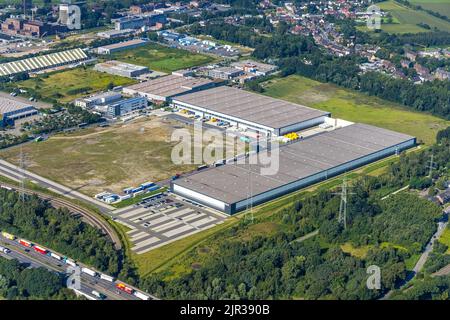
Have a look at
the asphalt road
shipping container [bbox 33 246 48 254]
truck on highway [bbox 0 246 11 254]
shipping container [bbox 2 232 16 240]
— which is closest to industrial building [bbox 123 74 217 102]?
the asphalt road

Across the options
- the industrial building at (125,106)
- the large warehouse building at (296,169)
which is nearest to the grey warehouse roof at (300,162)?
the large warehouse building at (296,169)

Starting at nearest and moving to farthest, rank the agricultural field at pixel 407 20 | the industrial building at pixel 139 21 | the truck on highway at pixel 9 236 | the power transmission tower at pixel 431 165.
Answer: the truck on highway at pixel 9 236 < the power transmission tower at pixel 431 165 < the industrial building at pixel 139 21 < the agricultural field at pixel 407 20

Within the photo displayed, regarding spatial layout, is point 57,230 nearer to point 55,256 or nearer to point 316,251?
point 55,256

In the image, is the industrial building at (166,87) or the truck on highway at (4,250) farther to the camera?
the industrial building at (166,87)

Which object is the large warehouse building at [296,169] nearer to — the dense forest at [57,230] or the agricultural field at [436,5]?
the dense forest at [57,230]

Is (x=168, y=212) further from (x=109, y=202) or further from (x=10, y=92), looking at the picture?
(x=10, y=92)

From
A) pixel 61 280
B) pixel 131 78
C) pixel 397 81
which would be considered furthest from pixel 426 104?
pixel 61 280

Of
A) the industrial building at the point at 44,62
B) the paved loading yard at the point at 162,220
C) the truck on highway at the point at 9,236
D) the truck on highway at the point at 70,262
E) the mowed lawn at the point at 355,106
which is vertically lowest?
the mowed lawn at the point at 355,106
